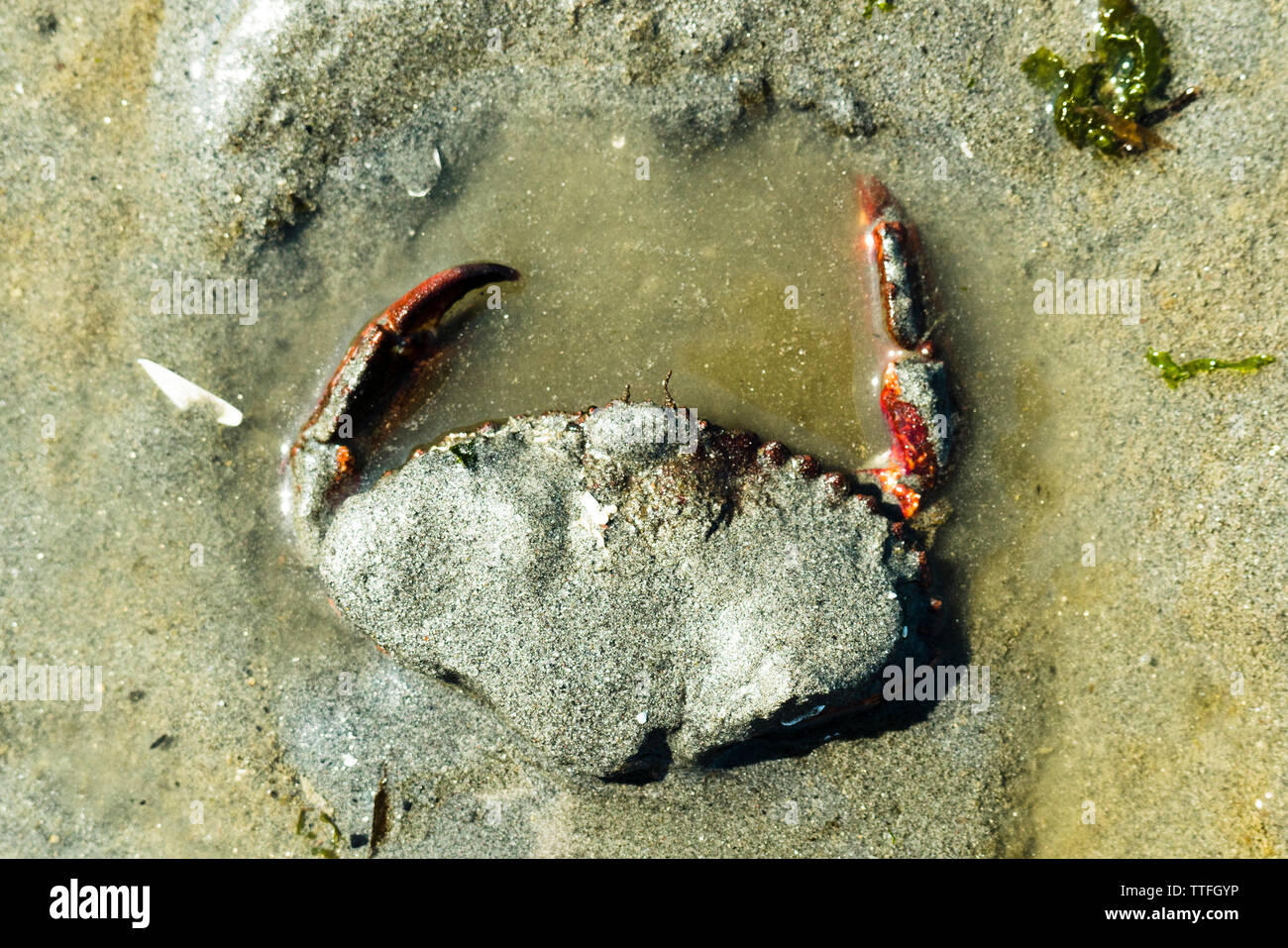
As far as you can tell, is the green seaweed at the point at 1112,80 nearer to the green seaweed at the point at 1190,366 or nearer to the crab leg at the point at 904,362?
the crab leg at the point at 904,362

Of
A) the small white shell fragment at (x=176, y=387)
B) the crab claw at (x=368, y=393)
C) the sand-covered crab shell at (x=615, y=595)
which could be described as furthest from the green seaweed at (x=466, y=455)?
the small white shell fragment at (x=176, y=387)

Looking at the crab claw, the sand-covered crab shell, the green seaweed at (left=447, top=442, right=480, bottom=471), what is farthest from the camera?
the crab claw

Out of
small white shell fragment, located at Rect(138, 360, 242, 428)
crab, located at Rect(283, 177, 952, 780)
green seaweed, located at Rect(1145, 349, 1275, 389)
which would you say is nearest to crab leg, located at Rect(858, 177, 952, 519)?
crab, located at Rect(283, 177, 952, 780)

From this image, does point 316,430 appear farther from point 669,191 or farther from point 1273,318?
point 1273,318

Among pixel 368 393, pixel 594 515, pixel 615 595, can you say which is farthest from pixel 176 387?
pixel 615 595

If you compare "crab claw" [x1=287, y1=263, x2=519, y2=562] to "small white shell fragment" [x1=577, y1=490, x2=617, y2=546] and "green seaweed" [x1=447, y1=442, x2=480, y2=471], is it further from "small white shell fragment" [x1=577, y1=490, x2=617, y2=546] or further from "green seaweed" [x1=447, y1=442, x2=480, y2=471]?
"small white shell fragment" [x1=577, y1=490, x2=617, y2=546]
